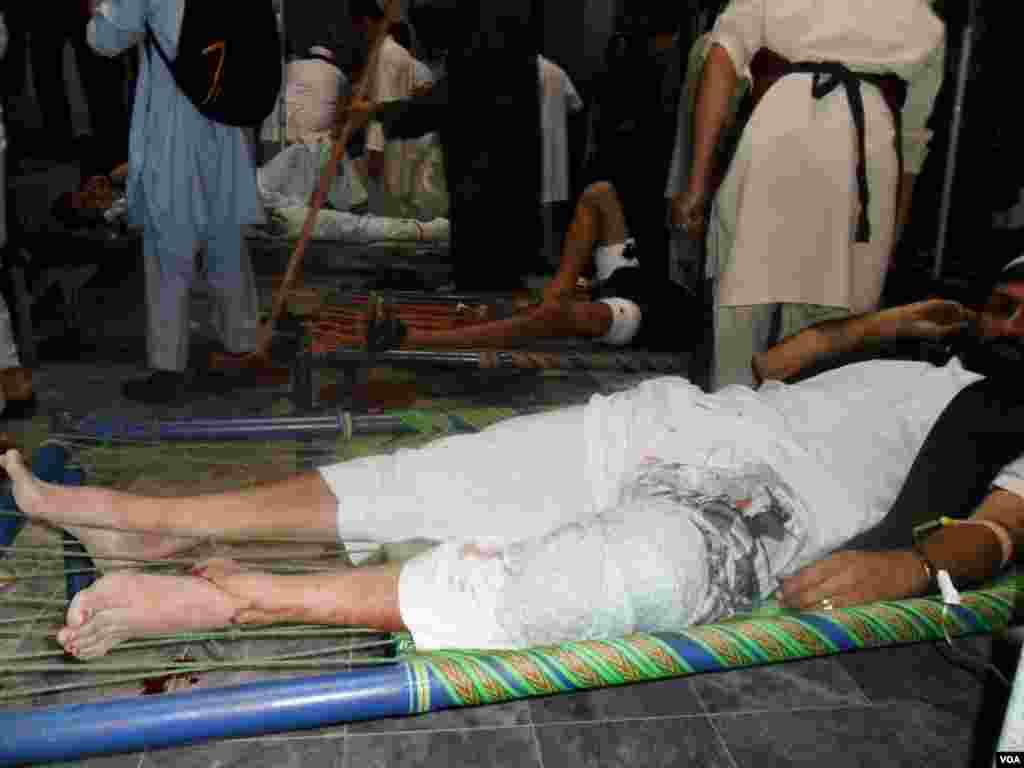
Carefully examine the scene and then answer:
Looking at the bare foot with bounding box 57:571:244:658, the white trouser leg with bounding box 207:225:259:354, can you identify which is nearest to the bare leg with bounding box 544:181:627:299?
the white trouser leg with bounding box 207:225:259:354

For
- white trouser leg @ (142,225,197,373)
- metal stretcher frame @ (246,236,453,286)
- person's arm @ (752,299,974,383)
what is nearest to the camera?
person's arm @ (752,299,974,383)

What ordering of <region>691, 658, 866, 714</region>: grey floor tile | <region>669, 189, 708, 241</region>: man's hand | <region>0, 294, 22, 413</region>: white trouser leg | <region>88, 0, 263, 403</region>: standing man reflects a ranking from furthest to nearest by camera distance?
<region>88, 0, 263, 403</region>: standing man, <region>0, 294, 22, 413</region>: white trouser leg, <region>669, 189, 708, 241</region>: man's hand, <region>691, 658, 866, 714</region>: grey floor tile

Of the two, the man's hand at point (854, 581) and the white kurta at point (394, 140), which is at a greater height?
the white kurta at point (394, 140)

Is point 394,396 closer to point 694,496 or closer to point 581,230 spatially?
point 581,230

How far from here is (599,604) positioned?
1430 millimetres

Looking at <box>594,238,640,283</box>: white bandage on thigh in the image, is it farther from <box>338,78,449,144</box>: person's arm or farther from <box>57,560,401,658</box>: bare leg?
<box>57,560,401,658</box>: bare leg

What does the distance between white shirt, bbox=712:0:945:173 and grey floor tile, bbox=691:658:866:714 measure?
5.33 ft

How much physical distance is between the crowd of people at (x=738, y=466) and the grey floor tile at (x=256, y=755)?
0.40m

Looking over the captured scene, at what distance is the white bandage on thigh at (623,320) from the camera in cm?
438

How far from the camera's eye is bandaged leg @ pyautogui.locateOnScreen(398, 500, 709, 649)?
1.43 metres

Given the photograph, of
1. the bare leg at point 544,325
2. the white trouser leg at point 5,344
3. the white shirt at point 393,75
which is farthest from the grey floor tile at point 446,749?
the white shirt at point 393,75

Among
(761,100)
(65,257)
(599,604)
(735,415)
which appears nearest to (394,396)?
(65,257)

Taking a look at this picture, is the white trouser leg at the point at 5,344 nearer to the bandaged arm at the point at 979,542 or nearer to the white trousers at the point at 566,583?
the white trousers at the point at 566,583

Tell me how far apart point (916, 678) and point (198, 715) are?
1.65 metres
